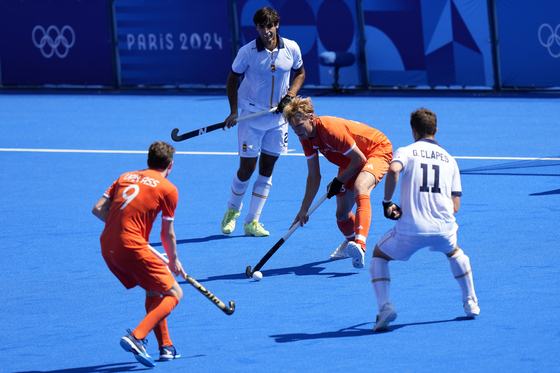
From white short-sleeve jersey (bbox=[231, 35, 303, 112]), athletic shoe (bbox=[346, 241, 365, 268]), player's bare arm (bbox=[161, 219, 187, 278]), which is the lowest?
athletic shoe (bbox=[346, 241, 365, 268])

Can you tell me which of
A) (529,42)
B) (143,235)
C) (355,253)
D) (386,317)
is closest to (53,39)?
(529,42)

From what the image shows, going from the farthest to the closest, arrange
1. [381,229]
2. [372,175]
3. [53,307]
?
[381,229], [372,175], [53,307]

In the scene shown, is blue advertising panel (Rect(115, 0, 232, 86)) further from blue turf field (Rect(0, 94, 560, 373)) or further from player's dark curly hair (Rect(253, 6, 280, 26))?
player's dark curly hair (Rect(253, 6, 280, 26))

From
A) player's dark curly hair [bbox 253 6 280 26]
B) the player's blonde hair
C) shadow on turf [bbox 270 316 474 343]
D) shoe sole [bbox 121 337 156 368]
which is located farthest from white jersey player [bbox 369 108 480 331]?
player's dark curly hair [bbox 253 6 280 26]

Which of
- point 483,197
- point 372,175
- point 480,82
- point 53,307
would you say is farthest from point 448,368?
point 480,82

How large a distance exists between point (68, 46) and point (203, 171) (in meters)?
11.5

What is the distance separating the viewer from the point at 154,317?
4949 millimetres

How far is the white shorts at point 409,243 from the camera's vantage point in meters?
5.40

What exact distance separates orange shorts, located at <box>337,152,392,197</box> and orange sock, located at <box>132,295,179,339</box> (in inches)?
96.4

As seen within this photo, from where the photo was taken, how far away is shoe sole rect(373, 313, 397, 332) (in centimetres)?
544

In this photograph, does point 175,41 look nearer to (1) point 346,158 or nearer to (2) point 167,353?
(1) point 346,158

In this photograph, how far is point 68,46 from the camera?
2177 cm

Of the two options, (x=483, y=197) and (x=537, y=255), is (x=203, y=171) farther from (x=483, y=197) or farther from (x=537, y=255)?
(x=537, y=255)

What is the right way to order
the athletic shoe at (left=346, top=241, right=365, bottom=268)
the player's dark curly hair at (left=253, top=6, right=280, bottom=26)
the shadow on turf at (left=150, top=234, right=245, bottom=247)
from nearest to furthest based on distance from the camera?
the athletic shoe at (left=346, top=241, right=365, bottom=268) → the player's dark curly hair at (left=253, top=6, right=280, bottom=26) → the shadow on turf at (left=150, top=234, right=245, bottom=247)
